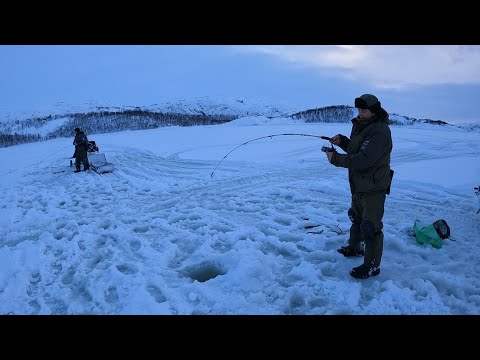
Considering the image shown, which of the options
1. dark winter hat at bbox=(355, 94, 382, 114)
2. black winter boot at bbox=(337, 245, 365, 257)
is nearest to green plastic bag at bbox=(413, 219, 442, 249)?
black winter boot at bbox=(337, 245, 365, 257)

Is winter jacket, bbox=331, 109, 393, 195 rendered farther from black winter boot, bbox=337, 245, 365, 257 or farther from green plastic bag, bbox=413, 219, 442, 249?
green plastic bag, bbox=413, 219, 442, 249

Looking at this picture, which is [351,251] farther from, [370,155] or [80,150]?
[80,150]

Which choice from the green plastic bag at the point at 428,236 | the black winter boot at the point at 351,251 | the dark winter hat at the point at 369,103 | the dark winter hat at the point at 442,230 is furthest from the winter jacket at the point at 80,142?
the dark winter hat at the point at 442,230

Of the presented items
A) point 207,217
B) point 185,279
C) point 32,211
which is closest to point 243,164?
point 207,217

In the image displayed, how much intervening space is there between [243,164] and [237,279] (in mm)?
8056

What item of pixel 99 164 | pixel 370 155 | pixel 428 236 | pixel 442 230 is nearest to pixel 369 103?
pixel 370 155

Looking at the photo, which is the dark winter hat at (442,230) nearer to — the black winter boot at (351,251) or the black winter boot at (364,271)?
the black winter boot at (351,251)

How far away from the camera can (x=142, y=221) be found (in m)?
6.43

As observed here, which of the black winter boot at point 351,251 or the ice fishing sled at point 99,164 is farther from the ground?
the ice fishing sled at point 99,164

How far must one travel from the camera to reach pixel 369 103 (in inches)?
145

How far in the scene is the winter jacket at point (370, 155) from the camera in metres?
3.63

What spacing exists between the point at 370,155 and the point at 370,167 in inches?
6.6
